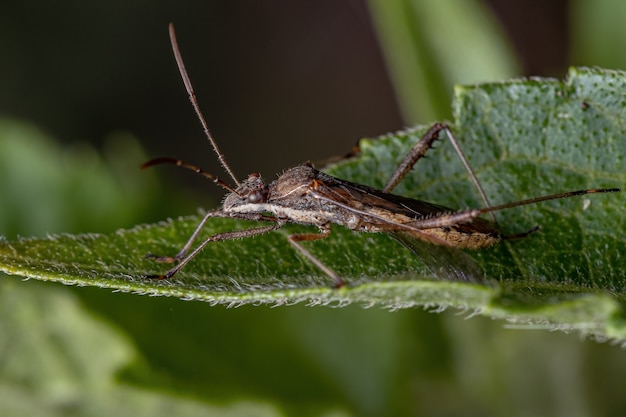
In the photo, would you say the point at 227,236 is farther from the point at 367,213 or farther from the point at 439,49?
the point at 439,49

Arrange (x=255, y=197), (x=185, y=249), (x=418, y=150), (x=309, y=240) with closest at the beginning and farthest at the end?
(x=185, y=249) < (x=309, y=240) < (x=418, y=150) < (x=255, y=197)

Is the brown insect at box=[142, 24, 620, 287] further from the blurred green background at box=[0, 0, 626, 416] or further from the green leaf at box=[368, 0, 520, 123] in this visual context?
the green leaf at box=[368, 0, 520, 123]

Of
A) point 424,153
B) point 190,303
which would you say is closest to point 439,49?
point 424,153

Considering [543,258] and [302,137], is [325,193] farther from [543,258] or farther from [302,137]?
[302,137]

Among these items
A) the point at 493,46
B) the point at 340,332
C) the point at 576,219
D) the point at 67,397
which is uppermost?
the point at 493,46

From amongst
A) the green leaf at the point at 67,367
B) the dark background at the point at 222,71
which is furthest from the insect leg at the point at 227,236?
the dark background at the point at 222,71

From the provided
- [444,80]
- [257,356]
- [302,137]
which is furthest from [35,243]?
[302,137]
